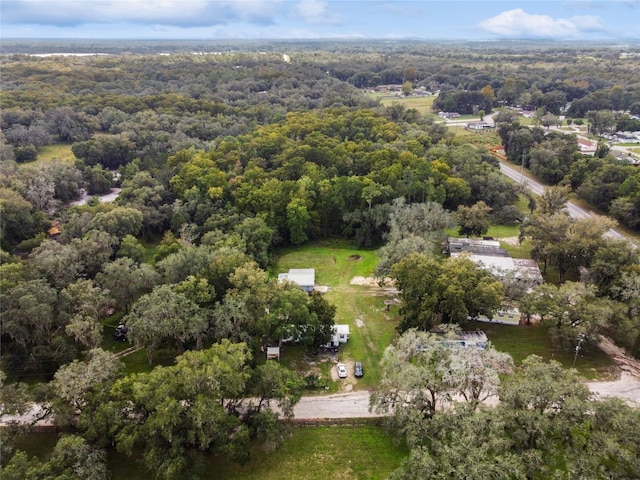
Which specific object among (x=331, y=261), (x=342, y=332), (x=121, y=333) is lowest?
(x=331, y=261)

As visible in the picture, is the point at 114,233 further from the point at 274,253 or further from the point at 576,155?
the point at 576,155

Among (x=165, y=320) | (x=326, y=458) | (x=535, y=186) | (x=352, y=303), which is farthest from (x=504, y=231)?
(x=165, y=320)

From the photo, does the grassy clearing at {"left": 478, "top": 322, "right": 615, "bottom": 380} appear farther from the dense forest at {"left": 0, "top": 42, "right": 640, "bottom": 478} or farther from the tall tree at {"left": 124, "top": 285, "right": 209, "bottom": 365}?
the tall tree at {"left": 124, "top": 285, "right": 209, "bottom": 365}

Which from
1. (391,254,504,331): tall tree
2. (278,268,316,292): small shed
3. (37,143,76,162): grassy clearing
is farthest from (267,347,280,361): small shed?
(37,143,76,162): grassy clearing

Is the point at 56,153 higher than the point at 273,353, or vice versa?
the point at 56,153

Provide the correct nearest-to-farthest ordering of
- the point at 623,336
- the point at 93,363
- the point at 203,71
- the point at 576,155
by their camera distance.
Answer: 1. the point at 93,363
2. the point at 623,336
3. the point at 576,155
4. the point at 203,71

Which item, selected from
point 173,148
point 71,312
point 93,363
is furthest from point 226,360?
point 173,148

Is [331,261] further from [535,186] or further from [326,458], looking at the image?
[535,186]
